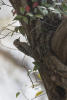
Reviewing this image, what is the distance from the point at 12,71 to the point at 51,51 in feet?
3.12

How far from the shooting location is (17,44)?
1005 millimetres

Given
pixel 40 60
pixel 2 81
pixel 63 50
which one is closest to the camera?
pixel 63 50

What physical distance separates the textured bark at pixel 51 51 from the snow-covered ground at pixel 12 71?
72 cm

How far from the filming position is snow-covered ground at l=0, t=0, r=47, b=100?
5.41 ft

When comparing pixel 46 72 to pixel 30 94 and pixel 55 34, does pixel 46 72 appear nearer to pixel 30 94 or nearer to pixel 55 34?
pixel 55 34

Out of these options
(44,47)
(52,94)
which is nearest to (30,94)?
(52,94)

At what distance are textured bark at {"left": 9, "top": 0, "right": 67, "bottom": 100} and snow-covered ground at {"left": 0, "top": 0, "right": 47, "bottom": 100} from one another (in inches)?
28.5

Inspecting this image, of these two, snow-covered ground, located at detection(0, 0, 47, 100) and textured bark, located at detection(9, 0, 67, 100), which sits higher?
textured bark, located at detection(9, 0, 67, 100)

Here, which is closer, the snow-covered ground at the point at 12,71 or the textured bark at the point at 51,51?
the textured bark at the point at 51,51

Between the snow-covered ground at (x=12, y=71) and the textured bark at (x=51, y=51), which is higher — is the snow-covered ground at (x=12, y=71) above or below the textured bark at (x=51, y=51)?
below

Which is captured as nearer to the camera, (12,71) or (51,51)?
(51,51)

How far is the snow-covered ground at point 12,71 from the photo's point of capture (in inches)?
64.9

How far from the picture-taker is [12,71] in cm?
175

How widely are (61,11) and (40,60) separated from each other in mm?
269
